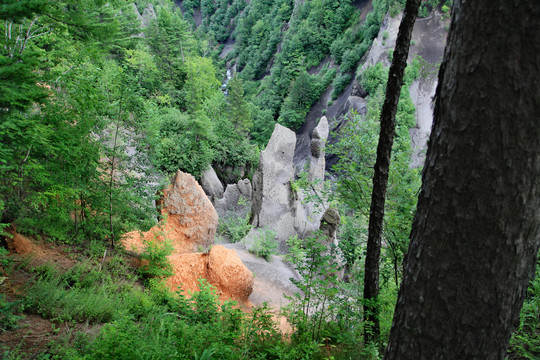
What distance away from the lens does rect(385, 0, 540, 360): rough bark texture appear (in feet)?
3.95

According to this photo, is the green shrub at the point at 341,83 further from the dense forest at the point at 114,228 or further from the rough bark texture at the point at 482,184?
the rough bark texture at the point at 482,184

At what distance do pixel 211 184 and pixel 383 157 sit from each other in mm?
18705

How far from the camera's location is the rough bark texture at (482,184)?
3.95 feet

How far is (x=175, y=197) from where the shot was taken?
31.7 feet

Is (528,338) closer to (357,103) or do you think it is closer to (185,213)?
(185,213)

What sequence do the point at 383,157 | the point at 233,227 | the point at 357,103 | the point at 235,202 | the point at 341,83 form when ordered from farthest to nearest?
1. the point at 341,83
2. the point at 357,103
3. the point at 235,202
4. the point at 233,227
5. the point at 383,157

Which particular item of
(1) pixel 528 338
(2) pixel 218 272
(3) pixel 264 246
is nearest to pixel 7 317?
(2) pixel 218 272

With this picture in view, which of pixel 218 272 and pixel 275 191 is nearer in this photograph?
pixel 218 272

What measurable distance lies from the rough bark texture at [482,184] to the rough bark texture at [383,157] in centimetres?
218

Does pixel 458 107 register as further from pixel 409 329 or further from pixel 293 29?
pixel 293 29

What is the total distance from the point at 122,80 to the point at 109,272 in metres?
3.95

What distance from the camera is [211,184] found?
21.4 m

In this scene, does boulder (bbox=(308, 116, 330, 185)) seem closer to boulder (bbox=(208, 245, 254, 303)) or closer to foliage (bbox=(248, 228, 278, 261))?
foliage (bbox=(248, 228, 278, 261))

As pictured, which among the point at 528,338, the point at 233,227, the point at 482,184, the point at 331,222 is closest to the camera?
the point at 482,184
